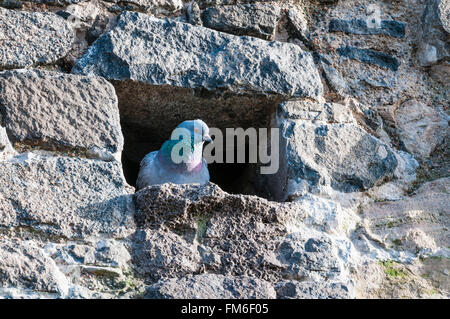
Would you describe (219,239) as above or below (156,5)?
below

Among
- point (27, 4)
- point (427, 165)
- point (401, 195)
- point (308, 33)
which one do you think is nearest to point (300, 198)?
point (401, 195)

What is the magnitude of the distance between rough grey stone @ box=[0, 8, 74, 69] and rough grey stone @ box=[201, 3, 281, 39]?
732mm

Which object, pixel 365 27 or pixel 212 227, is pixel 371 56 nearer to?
pixel 365 27

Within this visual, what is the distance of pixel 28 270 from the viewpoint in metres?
2.59

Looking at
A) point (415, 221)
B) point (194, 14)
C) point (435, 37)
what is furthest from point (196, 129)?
point (435, 37)

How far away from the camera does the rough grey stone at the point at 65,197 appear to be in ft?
9.08

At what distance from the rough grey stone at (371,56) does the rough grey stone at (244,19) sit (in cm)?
41

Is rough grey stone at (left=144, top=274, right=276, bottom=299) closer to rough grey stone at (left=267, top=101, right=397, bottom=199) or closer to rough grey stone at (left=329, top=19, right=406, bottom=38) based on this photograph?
rough grey stone at (left=267, top=101, right=397, bottom=199)

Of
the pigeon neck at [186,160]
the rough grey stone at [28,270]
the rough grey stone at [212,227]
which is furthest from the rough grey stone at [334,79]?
the rough grey stone at [28,270]

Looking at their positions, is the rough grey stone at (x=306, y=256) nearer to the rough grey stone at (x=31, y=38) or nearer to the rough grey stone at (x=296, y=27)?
the rough grey stone at (x=296, y=27)

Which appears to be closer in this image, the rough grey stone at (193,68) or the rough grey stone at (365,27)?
the rough grey stone at (193,68)

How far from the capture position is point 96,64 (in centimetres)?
329

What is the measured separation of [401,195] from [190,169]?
3.92ft

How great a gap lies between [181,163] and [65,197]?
1.09 m
